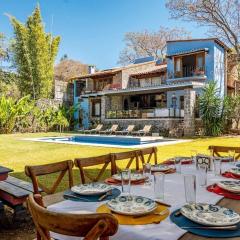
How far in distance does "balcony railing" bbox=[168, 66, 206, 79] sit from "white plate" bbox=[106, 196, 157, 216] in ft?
71.5

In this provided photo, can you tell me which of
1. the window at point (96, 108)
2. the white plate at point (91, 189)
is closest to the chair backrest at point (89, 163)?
the white plate at point (91, 189)

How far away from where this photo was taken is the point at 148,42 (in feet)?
120

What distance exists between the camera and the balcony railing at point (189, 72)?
22.7 m

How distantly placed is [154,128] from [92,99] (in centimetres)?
897

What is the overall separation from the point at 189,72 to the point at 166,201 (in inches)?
898

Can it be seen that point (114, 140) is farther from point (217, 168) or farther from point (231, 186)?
point (231, 186)

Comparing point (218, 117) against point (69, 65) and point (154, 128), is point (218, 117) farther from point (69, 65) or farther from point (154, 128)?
point (69, 65)

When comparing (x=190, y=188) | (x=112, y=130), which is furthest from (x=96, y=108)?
(x=190, y=188)

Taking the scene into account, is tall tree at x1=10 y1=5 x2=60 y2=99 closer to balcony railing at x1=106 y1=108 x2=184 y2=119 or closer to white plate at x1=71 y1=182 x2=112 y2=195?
balcony railing at x1=106 y1=108 x2=184 y2=119

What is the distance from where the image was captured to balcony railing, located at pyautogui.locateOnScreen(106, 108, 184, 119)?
20.8 meters

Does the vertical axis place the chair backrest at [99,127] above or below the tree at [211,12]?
below

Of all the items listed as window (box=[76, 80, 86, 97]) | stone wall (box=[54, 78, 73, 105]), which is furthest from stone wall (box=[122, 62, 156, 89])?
stone wall (box=[54, 78, 73, 105])

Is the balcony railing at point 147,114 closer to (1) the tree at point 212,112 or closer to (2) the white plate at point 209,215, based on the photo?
(1) the tree at point 212,112

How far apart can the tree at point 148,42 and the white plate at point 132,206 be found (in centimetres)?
3411
